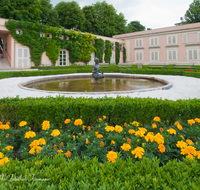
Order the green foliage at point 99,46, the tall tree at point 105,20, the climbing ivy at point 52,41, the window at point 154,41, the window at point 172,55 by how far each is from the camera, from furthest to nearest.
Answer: the tall tree at point 105,20
the window at point 154,41
the window at point 172,55
the green foliage at point 99,46
the climbing ivy at point 52,41

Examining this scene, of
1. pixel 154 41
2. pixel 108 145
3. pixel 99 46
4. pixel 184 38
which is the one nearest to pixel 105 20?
pixel 99 46

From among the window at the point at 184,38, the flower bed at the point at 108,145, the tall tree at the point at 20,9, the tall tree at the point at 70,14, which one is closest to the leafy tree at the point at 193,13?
the window at the point at 184,38

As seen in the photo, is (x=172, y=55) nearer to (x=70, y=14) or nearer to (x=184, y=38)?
(x=184, y=38)

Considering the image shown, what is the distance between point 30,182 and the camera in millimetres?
1517

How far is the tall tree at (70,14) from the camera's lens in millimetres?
31938

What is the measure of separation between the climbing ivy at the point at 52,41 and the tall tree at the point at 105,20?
408 inches

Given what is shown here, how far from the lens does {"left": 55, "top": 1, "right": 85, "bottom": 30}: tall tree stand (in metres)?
31.9

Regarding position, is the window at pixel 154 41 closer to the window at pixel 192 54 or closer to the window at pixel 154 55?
the window at pixel 154 55

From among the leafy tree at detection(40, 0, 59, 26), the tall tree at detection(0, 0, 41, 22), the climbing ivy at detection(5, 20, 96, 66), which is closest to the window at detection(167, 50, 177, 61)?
the climbing ivy at detection(5, 20, 96, 66)

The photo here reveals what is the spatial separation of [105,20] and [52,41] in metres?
20.2

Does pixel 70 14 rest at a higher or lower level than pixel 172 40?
higher

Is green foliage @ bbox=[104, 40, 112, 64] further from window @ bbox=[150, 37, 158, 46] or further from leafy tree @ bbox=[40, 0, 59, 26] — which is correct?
leafy tree @ bbox=[40, 0, 59, 26]

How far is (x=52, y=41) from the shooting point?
24234 millimetres

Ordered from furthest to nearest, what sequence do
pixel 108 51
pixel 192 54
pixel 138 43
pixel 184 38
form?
pixel 138 43 → pixel 108 51 → pixel 184 38 → pixel 192 54
